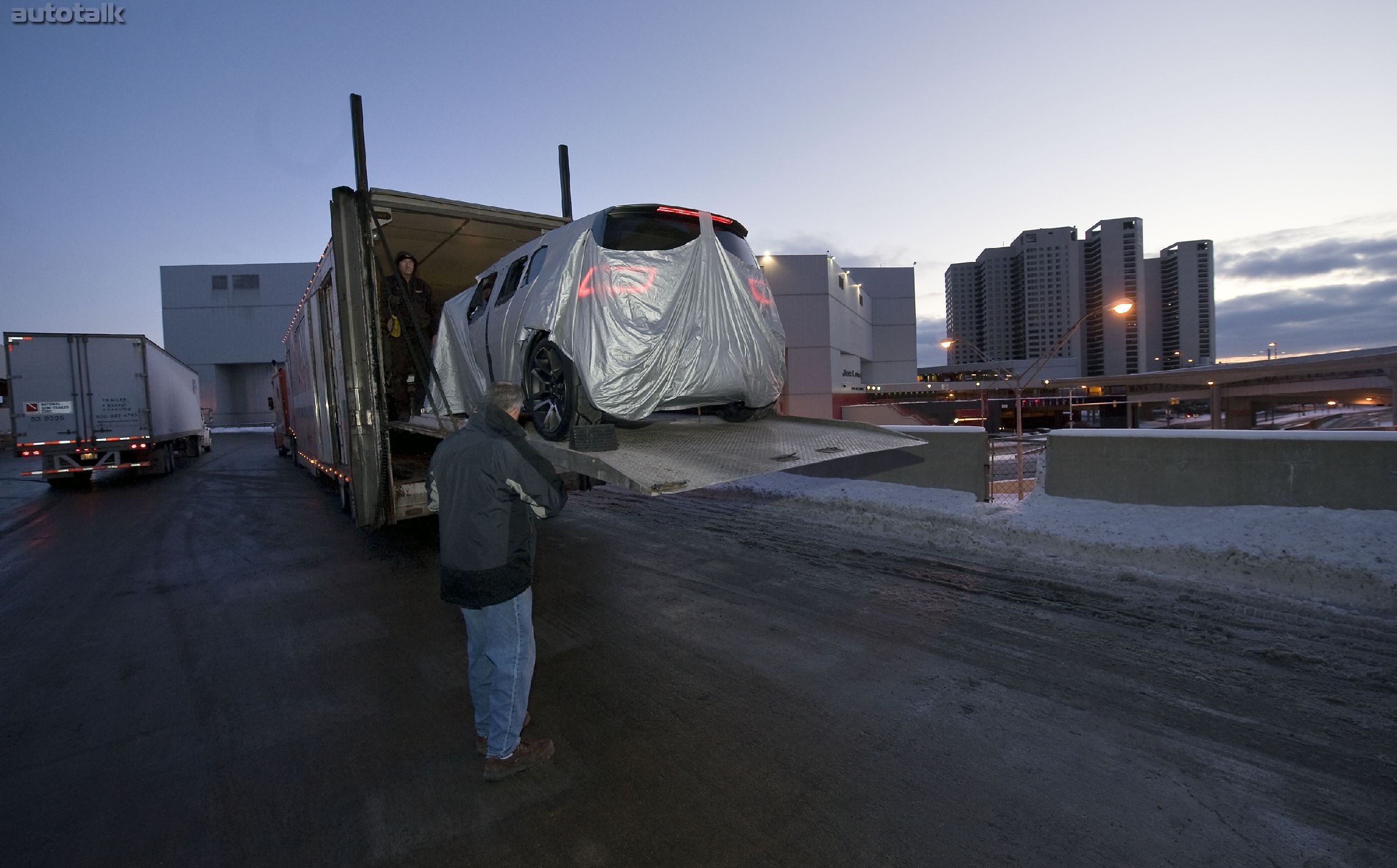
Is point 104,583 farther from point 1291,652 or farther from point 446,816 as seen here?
point 1291,652

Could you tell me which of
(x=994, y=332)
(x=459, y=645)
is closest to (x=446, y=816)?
(x=459, y=645)

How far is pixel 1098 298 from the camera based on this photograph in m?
38.4

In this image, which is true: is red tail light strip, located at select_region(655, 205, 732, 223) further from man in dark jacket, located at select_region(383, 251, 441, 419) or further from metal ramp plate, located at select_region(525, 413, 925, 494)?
man in dark jacket, located at select_region(383, 251, 441, 419)

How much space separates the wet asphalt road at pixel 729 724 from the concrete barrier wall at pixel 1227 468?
6.89ft

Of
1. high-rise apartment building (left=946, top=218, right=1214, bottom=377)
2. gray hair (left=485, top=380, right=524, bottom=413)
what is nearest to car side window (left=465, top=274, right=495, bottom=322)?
gray hair (left=485, top=380, right=524, bottom=413)

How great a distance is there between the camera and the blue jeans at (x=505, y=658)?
9.57ft

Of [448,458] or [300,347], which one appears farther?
[300,347]

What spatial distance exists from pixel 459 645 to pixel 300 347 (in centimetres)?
932

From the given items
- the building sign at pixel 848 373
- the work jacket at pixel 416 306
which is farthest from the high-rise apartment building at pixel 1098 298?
the work jacket at pixel 416 306

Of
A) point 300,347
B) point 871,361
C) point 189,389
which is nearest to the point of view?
point 300,347

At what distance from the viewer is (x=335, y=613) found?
537cm

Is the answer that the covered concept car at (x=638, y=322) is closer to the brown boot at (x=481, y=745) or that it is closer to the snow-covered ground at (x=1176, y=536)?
the brown boot at (x=481, y=745)

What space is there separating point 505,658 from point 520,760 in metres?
0.49

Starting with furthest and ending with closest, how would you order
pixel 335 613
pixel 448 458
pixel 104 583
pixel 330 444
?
pixel 330 444, pixel 104 583, pixel 335 613, pixel 448 458
